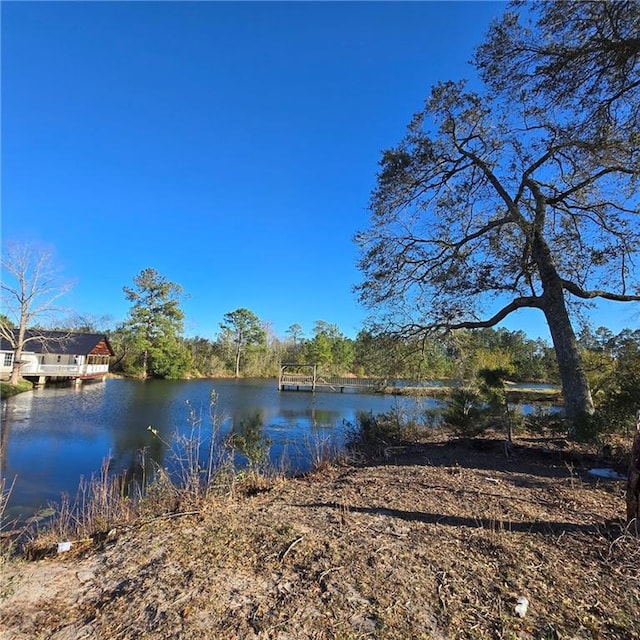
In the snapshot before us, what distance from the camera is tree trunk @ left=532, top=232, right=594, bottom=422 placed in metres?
6.87

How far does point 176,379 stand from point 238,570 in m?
39.3

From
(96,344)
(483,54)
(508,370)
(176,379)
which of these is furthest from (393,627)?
(176,379)

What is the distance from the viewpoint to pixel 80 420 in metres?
14.7

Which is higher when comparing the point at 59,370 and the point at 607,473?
the point at 59,370

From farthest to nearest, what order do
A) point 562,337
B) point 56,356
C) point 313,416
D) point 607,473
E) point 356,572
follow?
point 56,356 < point 313,416 < point 562,337 < point 607,473 < point 356,572

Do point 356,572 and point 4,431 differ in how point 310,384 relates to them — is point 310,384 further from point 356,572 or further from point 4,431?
point 356,572

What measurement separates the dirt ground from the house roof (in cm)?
2839

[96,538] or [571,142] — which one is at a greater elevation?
[571,142]

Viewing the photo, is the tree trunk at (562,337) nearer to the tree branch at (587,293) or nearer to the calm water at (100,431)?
the tree branch at (587,293)

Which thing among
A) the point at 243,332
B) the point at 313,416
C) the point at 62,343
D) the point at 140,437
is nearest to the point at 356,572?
the point at 140,437

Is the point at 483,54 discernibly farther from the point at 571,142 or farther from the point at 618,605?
the point at 618,605

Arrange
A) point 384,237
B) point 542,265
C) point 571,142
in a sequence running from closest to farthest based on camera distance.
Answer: point 571,142 → point 542,265 → point 384,237

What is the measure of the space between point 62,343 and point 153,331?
8.70 m

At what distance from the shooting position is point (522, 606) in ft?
7.00
